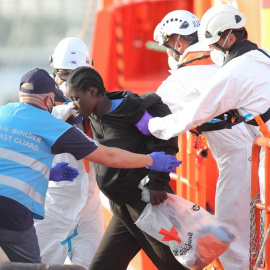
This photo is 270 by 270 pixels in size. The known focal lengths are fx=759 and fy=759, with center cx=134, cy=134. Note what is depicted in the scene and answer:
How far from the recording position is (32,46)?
32.0 m

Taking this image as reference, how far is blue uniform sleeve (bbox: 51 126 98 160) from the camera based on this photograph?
4246 mm

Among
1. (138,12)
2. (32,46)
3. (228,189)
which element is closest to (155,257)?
(228,189)

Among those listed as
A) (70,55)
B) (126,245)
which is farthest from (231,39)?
(70,55)

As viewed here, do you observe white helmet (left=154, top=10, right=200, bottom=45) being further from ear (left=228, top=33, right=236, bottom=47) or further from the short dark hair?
the short dark hair

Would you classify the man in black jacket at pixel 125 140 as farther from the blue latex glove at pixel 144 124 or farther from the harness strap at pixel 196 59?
the harness strap at pixel 196 59

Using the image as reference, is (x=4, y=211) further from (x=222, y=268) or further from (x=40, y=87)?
(x=222, y=268)

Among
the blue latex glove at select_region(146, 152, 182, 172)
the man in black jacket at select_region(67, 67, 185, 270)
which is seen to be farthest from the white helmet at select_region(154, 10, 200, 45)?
the blue latex glove at select_region(146, 152, 182, 172)

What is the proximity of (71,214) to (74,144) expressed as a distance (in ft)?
4.94

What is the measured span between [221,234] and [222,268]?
0.64m

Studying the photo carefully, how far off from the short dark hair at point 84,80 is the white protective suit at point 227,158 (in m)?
0.73

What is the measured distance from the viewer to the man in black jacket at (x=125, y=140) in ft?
15.1

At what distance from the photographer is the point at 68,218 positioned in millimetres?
5664

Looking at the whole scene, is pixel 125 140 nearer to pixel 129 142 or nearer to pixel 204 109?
pixel 129 142

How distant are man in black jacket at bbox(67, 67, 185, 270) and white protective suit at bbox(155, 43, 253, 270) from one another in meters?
0.47
